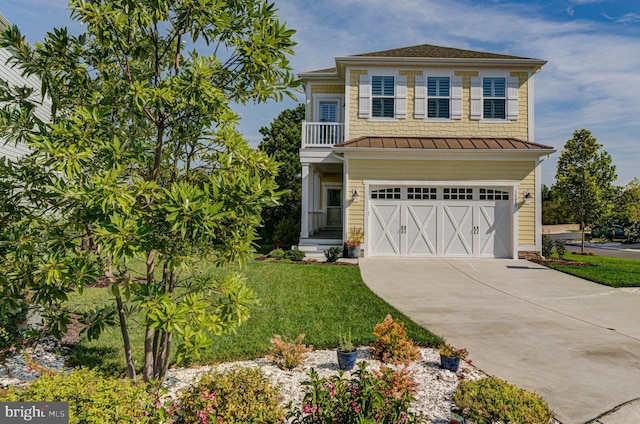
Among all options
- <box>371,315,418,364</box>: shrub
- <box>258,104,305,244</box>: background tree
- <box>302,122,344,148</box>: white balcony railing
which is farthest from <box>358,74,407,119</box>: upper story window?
<box>371,315,418,364</box>: shrub

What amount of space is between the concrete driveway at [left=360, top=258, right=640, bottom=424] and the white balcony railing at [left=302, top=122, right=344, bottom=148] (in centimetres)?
552

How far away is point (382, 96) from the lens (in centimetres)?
1486

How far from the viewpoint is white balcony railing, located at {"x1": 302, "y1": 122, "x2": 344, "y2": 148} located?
49.2 ft

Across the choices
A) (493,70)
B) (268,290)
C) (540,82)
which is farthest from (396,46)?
(268,290)

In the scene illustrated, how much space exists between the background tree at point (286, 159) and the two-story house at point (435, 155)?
484cm

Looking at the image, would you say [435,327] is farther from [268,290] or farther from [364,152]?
[364,152]

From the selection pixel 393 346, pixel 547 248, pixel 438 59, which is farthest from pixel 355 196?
pixel 393 346

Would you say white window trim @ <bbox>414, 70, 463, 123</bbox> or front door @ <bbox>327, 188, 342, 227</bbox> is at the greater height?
white window trim @ <bbox>414, 70, 463, 123</bbox>

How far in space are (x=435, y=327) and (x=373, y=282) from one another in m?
3.63

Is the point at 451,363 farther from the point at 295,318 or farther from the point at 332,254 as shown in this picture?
the point at 332,254

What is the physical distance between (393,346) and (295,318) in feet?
7.28

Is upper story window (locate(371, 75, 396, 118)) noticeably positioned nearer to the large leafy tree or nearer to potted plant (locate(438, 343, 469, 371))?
potted plant (locate(438, 343, 469, 371))

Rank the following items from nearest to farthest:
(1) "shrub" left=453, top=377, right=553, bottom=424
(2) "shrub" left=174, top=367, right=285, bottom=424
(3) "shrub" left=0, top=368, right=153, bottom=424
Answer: (3) "shrub" left=0, top=368, right=153, bottom=424 → (2) "shrub" left=174, top=367, right=285, bottom=424 → (1) "shrub" left=453, top=377, right=553, bottom=424

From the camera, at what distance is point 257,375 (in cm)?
326
